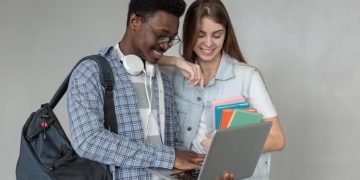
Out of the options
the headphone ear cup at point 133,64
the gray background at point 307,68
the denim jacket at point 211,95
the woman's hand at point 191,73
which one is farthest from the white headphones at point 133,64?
the gray background at point 307,68

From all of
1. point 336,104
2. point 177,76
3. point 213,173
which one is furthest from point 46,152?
point 336,104

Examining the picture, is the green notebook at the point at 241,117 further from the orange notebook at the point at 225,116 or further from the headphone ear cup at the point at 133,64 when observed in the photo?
the headphone ear cup at the point at 133,64

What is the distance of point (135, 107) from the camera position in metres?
1.43

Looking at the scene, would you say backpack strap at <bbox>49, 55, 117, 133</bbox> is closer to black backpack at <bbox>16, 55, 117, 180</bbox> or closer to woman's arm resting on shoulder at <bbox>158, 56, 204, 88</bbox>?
black backpack at <bbox>16, 55, 117, 180</bbox>

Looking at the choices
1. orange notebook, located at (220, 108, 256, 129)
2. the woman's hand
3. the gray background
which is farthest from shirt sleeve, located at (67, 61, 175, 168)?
the gray background

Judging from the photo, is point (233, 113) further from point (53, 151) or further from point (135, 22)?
point (53, 151)

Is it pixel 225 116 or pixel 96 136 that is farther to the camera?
pixel 225 116

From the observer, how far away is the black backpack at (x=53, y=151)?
1315mm

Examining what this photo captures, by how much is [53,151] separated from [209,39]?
0.70 m

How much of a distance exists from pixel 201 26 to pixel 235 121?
477 mm

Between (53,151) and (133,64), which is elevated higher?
(133,64)

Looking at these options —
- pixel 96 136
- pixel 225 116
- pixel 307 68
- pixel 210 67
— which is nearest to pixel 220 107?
pixel 225 116

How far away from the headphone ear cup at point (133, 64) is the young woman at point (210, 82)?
27cm

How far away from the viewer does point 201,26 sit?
1797 millimetres
